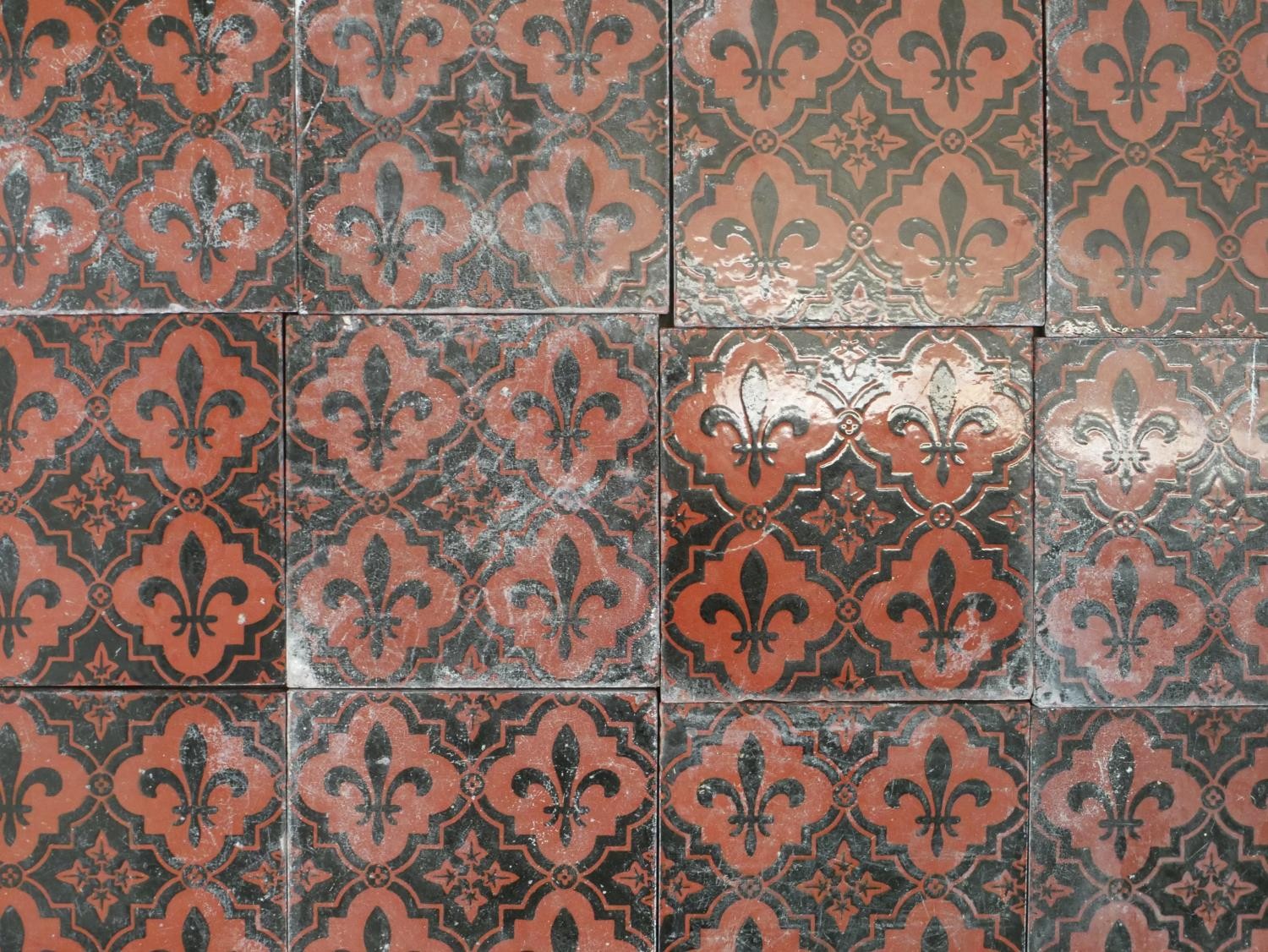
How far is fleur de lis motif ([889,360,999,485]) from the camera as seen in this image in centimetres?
122

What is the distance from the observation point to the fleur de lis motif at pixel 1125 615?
123cm

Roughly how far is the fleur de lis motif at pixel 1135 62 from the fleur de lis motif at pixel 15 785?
1.53m

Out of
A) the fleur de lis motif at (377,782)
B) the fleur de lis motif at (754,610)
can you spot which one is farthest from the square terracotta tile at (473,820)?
the fleur de lis motif at (754,610)

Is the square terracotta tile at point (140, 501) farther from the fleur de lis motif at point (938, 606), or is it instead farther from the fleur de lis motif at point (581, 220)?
the fleur de lis motif at point (938, 606)

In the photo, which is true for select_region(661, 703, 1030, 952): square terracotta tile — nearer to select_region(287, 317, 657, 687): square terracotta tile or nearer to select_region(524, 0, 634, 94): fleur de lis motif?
select_region(287, 317, 657, 687): square terracotta tile

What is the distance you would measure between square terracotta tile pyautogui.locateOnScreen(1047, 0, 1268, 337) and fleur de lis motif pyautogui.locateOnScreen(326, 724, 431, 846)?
3.12 ft

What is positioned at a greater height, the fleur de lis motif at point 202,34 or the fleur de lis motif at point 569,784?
the fleur de lis motif at point 202,34

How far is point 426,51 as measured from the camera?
48.6 inches

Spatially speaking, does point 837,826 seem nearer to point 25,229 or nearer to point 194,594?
point 194,594

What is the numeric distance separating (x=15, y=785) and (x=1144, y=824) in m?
1.38

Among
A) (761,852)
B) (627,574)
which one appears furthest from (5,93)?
(761,852)

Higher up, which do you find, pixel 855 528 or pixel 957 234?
pixel 957 234

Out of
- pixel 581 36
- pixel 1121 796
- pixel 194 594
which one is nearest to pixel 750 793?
pixel 1121 796

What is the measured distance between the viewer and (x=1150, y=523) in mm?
1233
